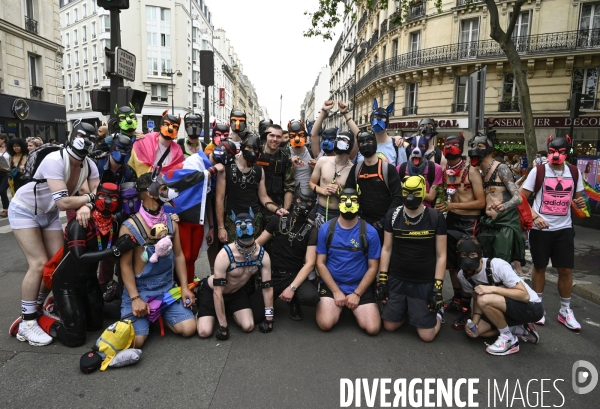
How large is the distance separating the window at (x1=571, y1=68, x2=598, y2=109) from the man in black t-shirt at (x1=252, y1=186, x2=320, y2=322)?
21311 mm

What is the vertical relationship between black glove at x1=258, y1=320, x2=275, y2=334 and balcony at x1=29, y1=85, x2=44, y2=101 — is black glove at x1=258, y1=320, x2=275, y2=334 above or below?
below

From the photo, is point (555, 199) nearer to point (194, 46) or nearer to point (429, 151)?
point (429, 151)

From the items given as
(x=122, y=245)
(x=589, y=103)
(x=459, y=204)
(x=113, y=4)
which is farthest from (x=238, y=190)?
(x=589, y=103)

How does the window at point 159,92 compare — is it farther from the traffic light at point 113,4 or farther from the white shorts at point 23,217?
the white shorts at point 23,217

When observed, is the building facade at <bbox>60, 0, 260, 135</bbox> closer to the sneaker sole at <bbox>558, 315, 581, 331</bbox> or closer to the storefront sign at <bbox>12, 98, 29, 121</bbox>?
the storefront sign at <bbox>12, 98, 29, 121</bbox>

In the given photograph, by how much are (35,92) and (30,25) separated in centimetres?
333

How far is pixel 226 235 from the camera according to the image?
5016 millimetres

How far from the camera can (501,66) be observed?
21281 millimetres

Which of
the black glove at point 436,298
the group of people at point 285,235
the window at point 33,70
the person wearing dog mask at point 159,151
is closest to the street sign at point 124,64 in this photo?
the group of people at point 285,235

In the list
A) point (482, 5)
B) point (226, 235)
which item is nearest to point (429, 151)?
point (226, 235)

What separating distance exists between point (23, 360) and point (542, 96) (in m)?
24.3

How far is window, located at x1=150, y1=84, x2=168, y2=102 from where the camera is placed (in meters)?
45.4

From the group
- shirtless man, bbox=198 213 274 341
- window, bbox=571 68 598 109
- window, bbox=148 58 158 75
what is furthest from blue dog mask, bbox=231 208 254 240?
window, bbox=148 58 158 75

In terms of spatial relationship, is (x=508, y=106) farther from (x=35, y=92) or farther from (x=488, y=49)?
(x=35, y=92)
